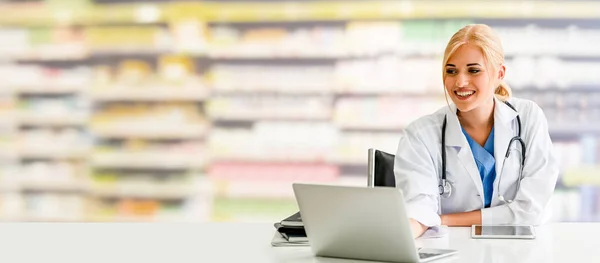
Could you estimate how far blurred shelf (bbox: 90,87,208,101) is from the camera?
205 inches

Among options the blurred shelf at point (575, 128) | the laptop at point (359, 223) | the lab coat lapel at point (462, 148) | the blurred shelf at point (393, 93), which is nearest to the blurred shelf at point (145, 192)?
the blurred shelf at point (393, 93)

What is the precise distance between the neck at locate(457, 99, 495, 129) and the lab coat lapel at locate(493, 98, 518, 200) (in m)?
0.03

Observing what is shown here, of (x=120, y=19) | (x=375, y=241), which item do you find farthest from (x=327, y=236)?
(x=120, y=19)

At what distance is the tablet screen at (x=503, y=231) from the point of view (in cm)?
219

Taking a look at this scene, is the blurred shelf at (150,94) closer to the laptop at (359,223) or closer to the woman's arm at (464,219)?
the woman's arm at (464,219)

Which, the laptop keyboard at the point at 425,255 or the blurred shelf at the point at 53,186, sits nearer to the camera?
the laptop keyboard at the point at 425,255

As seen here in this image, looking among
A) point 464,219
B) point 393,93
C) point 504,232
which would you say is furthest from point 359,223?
point 393,93

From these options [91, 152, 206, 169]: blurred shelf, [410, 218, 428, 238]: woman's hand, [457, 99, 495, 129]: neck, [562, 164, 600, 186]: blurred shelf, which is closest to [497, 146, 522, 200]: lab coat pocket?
[457, 99, 495, 129]: neck

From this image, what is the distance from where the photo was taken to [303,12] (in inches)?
201

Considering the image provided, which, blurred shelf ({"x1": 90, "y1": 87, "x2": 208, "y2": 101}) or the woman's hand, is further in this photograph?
blurred shelf ({"x1": 90, "y1": 87, "x2": 208, "y2": 101})

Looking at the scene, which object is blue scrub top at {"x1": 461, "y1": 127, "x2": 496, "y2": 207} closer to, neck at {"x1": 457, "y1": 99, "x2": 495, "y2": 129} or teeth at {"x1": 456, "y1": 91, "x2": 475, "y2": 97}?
neck at {"x1": 457, "y1": 99, "x2": 495, "y2": 129}

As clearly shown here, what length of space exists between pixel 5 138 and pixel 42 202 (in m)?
0.47

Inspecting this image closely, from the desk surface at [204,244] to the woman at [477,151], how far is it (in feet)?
0.71

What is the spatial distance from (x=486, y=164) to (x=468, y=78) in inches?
Result: 11.5
